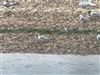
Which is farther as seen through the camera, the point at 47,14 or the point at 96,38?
the point at 47,14

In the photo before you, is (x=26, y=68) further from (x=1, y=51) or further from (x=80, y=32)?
(x=80, y=32)

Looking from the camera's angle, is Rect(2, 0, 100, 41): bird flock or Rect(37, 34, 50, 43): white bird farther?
Rect(2, 0, 100, 41): bird flock

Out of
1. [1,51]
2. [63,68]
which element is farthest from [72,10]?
[63,68]

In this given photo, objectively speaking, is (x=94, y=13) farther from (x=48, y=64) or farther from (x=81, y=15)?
(x=48, y=64)

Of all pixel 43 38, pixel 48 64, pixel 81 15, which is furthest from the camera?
pixel 81 15

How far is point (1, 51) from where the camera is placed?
29.7ft

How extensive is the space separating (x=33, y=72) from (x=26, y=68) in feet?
1.18

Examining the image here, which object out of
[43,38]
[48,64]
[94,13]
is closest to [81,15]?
[94,13]

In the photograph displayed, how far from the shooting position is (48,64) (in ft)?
24.9

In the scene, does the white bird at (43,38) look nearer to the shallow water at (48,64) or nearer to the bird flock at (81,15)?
the bird flock at (81,15)

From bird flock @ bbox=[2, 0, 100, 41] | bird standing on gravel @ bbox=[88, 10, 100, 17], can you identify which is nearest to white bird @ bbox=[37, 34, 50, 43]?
bird flock @ bbox=[2, 0, 100, 41]

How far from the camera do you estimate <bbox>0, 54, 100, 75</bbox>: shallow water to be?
22.6 feet

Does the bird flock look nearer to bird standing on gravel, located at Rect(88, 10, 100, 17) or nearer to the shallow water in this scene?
bird standing on gravel, located at Rect(88, 10, 100, 17)

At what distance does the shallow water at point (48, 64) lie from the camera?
689cm
